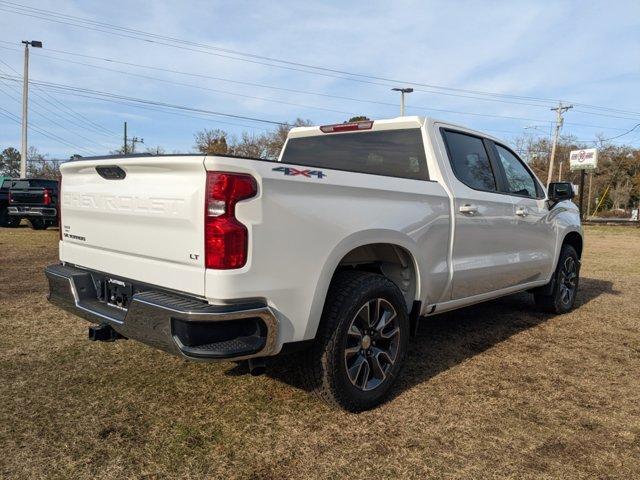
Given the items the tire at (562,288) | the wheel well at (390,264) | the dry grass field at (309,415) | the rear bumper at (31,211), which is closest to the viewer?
the dry grass field at (309,415)

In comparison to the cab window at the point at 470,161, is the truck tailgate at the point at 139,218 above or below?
below

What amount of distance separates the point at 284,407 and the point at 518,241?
273 cm

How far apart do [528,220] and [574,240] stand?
1.69 metres

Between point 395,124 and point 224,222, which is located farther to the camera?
point 395,124

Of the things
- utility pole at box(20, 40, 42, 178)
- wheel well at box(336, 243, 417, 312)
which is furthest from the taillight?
utility pole at box(20, 40, 42, 178)

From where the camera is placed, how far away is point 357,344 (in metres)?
3.10

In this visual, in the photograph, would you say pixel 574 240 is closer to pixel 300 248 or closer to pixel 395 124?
pixel 395 124

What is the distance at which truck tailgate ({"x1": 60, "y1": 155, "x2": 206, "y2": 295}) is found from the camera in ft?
8.15

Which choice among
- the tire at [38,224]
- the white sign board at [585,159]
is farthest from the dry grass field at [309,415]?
the white sign board at [585,159]

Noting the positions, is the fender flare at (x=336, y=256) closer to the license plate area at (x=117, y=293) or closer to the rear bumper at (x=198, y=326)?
the rear bumper at (x=198, y=326)

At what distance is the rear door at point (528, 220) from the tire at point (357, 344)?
1.92 m

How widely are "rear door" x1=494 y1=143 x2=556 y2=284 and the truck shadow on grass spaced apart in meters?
0.59

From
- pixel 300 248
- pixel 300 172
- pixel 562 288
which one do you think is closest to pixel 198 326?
pixel 300 248

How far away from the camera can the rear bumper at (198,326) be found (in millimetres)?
2393
